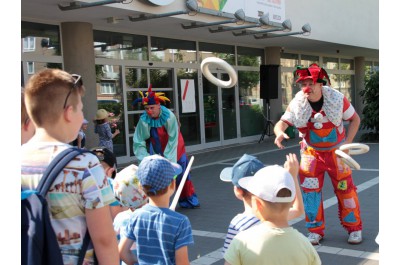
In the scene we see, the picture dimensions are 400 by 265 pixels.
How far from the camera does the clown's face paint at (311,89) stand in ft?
16.0

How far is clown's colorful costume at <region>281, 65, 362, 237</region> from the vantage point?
16.1 ft

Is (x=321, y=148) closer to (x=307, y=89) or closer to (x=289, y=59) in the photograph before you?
(x=307, y=89)

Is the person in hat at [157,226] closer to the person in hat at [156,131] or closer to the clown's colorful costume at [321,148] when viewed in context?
the clown's colorful costume at [321,148]

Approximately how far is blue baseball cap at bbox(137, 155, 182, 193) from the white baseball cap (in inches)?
17.2

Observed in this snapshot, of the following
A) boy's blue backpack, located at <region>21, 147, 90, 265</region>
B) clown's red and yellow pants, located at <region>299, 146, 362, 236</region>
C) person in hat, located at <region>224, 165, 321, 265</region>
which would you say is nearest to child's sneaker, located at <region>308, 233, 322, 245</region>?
clown's red and yellow pants, located at <region>299, 146, 362, 236</region>

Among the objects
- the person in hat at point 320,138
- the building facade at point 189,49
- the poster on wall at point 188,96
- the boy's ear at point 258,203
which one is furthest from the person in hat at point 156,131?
the poster on wall at point 188,96

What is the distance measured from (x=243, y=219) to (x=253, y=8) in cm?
1079

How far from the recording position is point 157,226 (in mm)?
2547

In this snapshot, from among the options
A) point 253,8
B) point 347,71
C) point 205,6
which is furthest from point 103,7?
point 347,71

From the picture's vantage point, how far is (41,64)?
992 cm

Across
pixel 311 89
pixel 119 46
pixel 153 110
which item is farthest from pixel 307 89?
pixel 119 46

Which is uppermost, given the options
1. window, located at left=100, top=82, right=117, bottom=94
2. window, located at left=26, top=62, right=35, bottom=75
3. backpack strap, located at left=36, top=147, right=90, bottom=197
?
window, located at left=26, top=62, right=35, bottom=75

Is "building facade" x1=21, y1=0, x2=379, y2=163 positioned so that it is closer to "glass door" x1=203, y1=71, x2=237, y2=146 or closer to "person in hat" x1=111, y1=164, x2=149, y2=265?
"glass door" x1=203, y1=71, x2=237, y2=146

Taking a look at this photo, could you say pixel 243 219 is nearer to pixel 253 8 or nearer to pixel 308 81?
pixel 308 81
